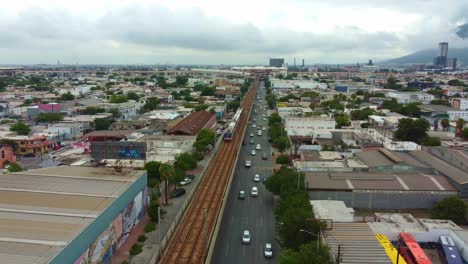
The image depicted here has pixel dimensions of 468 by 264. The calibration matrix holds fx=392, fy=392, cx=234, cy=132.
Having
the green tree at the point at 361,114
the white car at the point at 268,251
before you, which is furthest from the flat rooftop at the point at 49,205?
the green tree at the point at 361,114

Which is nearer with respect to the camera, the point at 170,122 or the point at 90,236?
the point at 90,236

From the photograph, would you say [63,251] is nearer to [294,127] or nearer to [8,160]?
[8,160]

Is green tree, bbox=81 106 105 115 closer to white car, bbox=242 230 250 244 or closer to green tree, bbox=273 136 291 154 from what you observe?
green tree, bbox=273 136 291 154

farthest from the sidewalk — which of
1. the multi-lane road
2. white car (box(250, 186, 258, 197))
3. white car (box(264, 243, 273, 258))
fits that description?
white car (box(264, 243, 273, 258))

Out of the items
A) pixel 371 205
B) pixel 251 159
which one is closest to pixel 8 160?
pixel 251 159

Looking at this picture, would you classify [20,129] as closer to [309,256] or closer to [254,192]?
[254,192]

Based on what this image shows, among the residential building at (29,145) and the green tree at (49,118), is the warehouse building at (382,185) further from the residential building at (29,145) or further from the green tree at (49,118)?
the green tree at (49,118)
